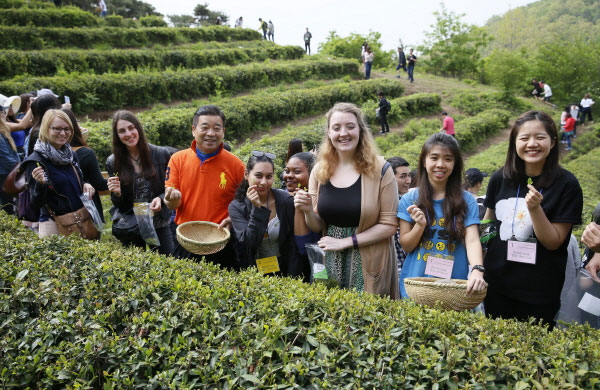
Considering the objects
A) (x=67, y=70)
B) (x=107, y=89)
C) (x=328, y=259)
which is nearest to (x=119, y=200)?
(x=328, y=259)

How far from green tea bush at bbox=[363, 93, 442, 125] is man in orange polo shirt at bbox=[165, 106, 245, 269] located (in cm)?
1371

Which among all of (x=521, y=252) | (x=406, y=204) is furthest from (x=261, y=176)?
(x=521, y=252)

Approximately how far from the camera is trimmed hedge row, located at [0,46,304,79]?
1380cm

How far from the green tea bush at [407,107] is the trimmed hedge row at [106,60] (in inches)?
303

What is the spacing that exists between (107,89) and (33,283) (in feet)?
39.9

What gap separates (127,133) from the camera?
4066mm

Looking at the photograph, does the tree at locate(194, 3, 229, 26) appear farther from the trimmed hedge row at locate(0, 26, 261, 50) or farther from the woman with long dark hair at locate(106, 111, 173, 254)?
the woman with long dark hair at locate(106, 111, 173, 254)

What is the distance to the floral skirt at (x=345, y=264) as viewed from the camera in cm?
323

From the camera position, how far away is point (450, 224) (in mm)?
3018

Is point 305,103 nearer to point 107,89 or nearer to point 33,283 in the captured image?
point 107,89

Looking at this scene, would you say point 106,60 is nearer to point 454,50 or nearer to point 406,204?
point 406,204

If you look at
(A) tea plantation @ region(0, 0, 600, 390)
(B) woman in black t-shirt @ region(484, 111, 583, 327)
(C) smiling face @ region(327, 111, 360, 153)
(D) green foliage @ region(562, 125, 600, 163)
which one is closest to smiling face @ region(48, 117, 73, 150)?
(A) tea plantation @ region(0, 0, 600, 390)

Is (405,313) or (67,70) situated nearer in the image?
(405,313)

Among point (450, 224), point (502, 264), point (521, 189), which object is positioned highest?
point (521, 189)
